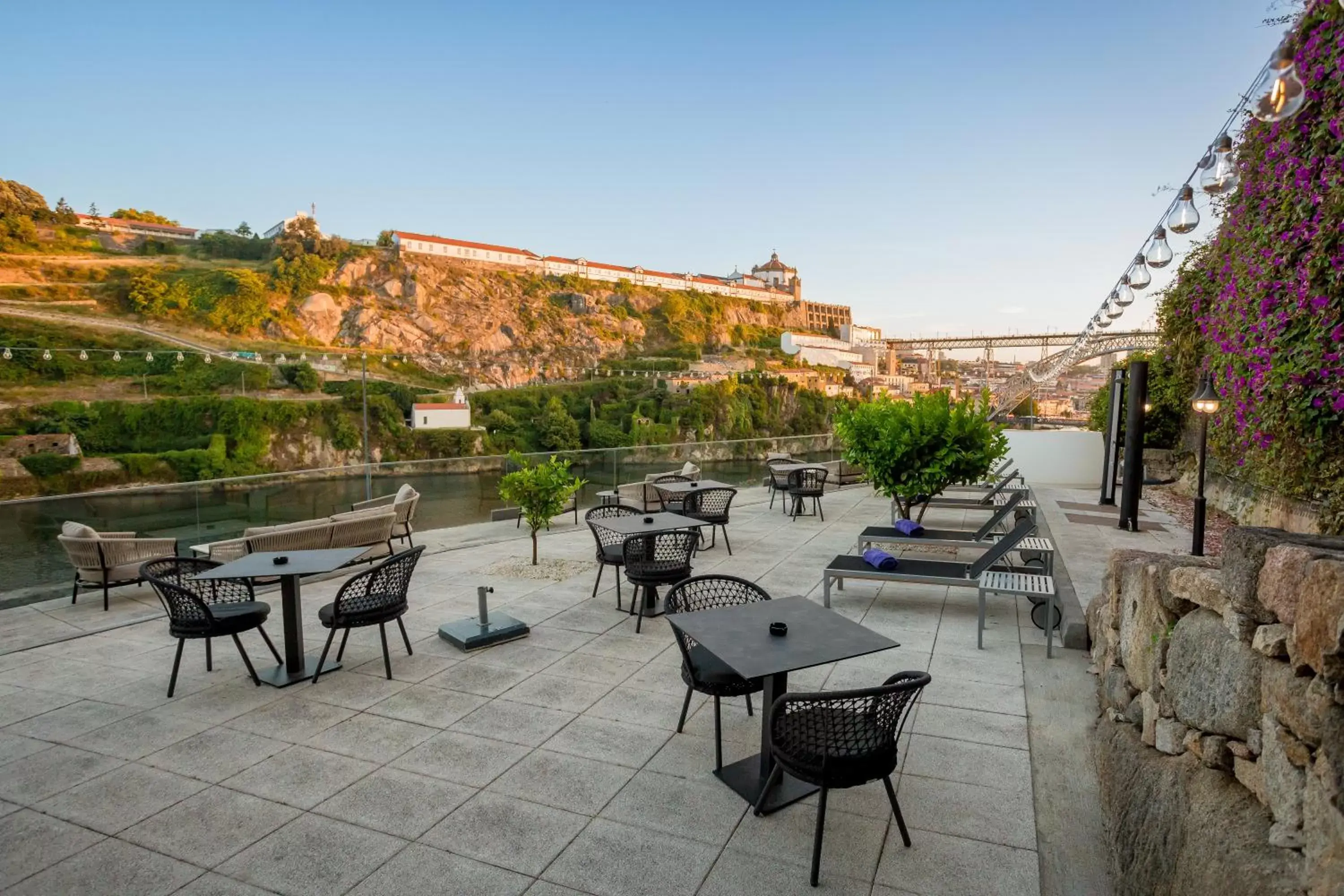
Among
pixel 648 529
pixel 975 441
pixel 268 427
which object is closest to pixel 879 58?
pixel 975 441

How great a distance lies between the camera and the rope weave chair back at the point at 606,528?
19.2 feet

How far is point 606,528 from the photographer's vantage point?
19.0ft

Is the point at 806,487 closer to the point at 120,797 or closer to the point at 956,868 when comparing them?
the point at 956,868

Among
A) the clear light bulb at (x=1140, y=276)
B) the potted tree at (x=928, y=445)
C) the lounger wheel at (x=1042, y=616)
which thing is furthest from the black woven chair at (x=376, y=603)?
the clear light bulb at (x=1140, y=276)

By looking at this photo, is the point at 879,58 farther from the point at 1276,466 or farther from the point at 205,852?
the point at 205,852

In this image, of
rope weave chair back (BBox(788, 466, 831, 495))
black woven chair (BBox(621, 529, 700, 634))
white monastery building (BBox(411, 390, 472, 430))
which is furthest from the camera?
white monastery building (BBox(411, 390, 472, 430))

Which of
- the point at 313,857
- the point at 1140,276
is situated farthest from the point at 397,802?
the point at 1140,276

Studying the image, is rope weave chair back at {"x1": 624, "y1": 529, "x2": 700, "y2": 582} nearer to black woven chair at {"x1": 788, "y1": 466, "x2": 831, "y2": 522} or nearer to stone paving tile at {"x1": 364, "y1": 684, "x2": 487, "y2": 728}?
stone paving tile at {"x1": 364, "y1": 684, "x2": 487, "y2": 728}

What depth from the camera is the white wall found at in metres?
14.2

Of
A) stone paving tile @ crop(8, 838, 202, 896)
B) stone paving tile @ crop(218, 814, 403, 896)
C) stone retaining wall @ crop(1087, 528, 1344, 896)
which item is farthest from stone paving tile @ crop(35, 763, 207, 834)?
stone retaining wall @ crop(1087, 528, 1344, 896)

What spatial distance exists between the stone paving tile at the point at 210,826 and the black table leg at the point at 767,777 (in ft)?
6.34

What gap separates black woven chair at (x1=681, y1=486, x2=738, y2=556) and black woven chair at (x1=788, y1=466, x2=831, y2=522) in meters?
2.31

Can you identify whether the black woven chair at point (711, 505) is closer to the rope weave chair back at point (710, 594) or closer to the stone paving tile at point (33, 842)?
the rope weave chair back at point (710, 594)

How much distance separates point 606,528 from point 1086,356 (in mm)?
24983
